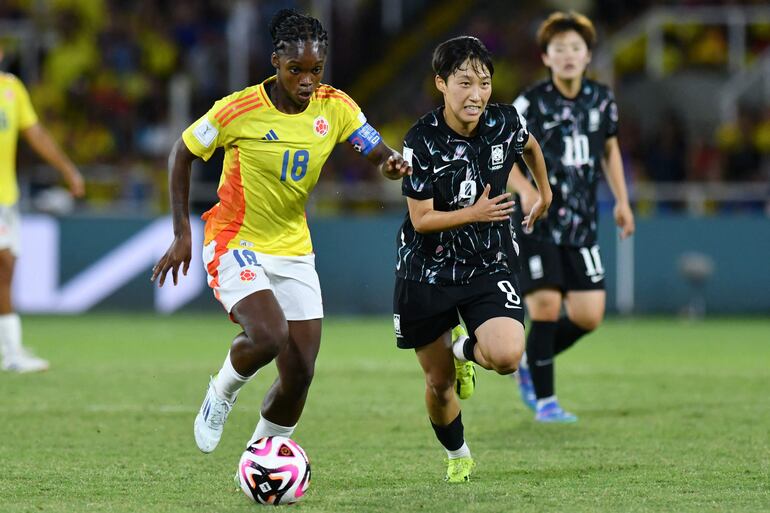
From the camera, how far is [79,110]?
19906 millimetres

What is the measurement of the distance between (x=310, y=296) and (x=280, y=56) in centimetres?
120

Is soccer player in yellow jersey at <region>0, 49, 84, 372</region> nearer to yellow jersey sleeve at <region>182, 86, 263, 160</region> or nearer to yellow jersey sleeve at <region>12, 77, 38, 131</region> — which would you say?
yellow jersey sleeve at <region>12, 77, 38, 131</region>

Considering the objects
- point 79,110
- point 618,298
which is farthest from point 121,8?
point 618,298

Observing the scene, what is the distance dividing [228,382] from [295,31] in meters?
1.71

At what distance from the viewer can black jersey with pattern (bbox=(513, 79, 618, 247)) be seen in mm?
8305

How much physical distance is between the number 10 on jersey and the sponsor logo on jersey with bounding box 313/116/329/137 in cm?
11

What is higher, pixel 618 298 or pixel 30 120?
pixel 30 120

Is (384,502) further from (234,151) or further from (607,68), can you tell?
(607,68)

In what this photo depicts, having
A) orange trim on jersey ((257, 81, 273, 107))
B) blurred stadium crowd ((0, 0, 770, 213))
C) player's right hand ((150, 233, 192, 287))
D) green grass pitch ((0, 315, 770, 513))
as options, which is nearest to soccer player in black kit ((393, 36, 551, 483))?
green grass pitch ((0, 315, 770, 513))

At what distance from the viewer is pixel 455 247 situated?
617 centimetres

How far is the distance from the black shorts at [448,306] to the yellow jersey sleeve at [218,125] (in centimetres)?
114

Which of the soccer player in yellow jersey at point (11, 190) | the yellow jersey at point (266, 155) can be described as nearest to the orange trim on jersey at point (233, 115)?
the yellow jersey at point (266, 155)

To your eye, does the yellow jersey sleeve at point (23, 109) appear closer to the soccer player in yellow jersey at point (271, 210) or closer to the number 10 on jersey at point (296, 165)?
the soccer player in yellow jersey at point (271, 210)

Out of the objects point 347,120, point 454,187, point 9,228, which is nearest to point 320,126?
point 347,120
